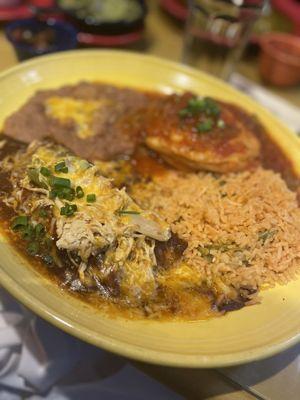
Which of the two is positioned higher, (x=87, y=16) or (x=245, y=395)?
(x=87, y=16)

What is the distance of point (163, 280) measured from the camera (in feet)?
5.57

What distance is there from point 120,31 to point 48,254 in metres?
2.24

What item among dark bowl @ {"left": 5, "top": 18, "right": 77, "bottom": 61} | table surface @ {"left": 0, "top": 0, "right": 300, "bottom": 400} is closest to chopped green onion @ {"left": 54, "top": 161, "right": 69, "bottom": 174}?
table surface @ {"left": 0, "top": 0, "right": 300, "bottom": 400}

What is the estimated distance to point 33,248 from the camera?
166cm

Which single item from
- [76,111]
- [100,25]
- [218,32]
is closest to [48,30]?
[100,25]

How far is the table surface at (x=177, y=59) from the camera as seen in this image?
5.58 ft

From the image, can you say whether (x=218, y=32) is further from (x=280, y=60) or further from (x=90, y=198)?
(x=90, y=198)

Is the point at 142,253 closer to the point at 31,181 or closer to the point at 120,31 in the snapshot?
the point at 31,181

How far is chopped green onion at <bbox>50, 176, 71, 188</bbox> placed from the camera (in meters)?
1.69

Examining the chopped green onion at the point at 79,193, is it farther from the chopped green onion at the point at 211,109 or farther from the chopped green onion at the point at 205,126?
the chopped green onion at the point at 211,109

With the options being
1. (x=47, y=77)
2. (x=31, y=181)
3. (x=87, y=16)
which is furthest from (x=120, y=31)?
(x=31, y=181)

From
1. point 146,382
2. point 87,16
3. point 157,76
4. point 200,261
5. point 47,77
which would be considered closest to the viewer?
point 200,261

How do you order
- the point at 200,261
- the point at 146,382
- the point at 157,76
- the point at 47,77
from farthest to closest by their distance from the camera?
the point at 157,76 < the point at 47,77 < the point at 146,382 < the point at 200,261

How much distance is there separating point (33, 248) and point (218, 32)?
2.47 meters
